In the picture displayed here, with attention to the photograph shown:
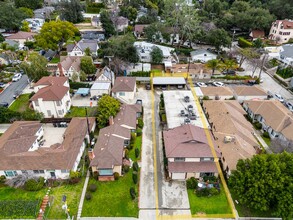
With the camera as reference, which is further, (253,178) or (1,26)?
(1,26)

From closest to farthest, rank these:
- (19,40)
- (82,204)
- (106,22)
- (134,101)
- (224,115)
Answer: (82,204)
(224,115)
(134,101)
(19,40)
(106,22)

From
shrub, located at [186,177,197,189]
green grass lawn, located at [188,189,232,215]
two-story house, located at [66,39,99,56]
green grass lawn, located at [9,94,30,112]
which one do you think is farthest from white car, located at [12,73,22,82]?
green grass lawn, located at [188,189,232,215]

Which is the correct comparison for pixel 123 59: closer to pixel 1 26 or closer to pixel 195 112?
pixel 195 112

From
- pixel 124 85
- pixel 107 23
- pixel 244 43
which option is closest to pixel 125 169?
pixel 124 85

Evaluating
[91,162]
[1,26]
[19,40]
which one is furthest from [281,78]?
[1,26]

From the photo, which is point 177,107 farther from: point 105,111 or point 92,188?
point 92,188

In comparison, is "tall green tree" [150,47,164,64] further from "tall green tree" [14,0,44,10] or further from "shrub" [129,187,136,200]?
"tall green tree" [14,0,44,10]
